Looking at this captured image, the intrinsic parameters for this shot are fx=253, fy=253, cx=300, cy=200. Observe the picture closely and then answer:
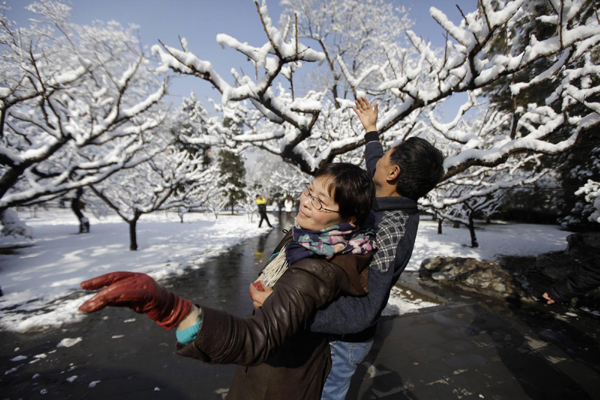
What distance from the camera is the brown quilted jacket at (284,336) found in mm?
774

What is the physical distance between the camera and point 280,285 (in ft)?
3.14

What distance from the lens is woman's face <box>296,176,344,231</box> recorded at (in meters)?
1.20

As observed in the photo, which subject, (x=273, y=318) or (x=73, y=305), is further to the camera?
(x=73, y=305)

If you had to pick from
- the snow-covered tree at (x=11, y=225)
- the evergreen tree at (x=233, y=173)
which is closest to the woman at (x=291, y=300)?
the snow-covered tree at (x=11, y=225)

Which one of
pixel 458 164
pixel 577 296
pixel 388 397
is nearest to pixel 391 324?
pixel 388 397

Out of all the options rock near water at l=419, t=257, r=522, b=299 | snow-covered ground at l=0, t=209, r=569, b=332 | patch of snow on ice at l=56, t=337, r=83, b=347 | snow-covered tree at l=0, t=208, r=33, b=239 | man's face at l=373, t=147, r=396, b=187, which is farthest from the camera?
snow-covered tree at l=0, t=208, r=33, b=239

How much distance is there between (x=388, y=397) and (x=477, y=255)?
346 inches

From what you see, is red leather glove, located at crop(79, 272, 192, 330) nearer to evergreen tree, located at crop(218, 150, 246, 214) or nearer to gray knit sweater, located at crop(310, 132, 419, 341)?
gray knit sweater, located at crop(310, 132, 419, 341)

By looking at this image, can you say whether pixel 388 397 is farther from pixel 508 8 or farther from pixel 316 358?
pixel 508 8

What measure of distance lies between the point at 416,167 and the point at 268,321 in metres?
1.11

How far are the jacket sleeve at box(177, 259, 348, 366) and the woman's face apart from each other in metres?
0.25

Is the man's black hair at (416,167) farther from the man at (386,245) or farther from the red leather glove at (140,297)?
the red leather glove at (140,297)

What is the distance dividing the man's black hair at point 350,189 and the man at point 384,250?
208 millimetres

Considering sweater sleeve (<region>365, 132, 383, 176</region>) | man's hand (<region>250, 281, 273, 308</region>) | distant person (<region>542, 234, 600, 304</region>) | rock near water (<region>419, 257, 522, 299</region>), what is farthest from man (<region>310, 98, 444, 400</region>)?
rock near water (<region>419, 257, 522, 299</region>)
